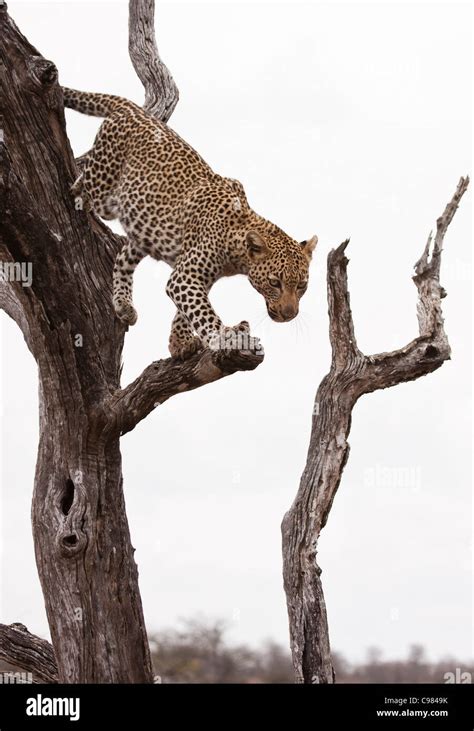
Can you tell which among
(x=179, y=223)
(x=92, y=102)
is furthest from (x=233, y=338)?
(x=92, y=102)

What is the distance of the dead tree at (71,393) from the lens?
1044 centimetres

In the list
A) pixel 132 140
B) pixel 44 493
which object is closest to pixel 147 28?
pixel 132 140

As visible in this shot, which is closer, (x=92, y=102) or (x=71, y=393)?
(x=71, y=393)

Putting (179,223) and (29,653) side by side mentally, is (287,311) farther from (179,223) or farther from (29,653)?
(29,653)

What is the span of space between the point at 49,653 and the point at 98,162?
5305mm

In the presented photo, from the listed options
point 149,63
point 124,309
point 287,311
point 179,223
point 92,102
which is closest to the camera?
point 287,311

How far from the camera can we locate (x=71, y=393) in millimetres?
10961

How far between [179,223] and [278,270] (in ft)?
3.93

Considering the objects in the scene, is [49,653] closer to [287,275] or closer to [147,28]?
[287,275]

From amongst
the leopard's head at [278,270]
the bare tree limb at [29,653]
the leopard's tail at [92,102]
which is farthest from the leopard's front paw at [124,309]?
the bare tree limb at [29,653]

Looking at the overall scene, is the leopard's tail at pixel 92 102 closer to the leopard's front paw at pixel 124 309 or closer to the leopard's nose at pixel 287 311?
the leopard's front paw at pixel 124 309

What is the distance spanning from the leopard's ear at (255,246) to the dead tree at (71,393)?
1.45m

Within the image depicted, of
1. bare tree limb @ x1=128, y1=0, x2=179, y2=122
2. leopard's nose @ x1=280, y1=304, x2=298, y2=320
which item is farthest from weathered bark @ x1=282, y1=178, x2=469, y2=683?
bare tree limb @ x1=128, y1=0, x2=179, y2=122

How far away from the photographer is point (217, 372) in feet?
30.7
